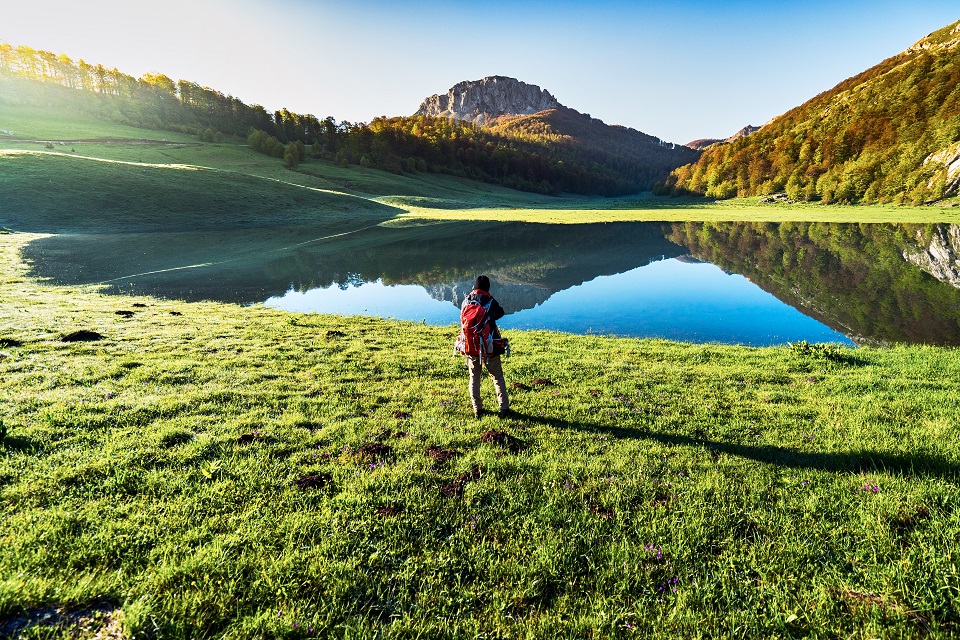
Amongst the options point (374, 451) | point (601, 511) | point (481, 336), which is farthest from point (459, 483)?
point (481, 336)

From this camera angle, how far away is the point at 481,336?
353 inches

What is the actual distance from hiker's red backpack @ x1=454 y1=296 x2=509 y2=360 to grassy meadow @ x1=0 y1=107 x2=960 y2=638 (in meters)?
→ 1.66

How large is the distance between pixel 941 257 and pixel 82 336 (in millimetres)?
55047

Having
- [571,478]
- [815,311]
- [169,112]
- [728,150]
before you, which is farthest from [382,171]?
[571,478]

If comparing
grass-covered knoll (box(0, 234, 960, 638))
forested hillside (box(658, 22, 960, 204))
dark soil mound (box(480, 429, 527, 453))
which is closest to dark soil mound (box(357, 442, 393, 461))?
grass-covered knoll (box(0, 234, 960, 638))

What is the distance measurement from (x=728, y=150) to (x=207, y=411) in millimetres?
195042

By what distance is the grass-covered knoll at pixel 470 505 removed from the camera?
4.40 metres

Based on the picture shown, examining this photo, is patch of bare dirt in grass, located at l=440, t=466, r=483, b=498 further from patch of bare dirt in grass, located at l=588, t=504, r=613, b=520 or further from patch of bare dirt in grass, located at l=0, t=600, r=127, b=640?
patch of bare dirt in grass, located at l=0, t=600, r=127, b=640

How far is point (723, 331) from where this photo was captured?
19.4 metres

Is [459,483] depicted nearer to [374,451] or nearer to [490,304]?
[374,451]

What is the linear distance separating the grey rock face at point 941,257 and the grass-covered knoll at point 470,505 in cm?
2418

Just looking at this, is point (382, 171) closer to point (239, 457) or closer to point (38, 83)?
point (38, 83)

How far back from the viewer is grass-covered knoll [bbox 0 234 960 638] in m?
4.40

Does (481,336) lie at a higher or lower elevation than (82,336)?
higher
